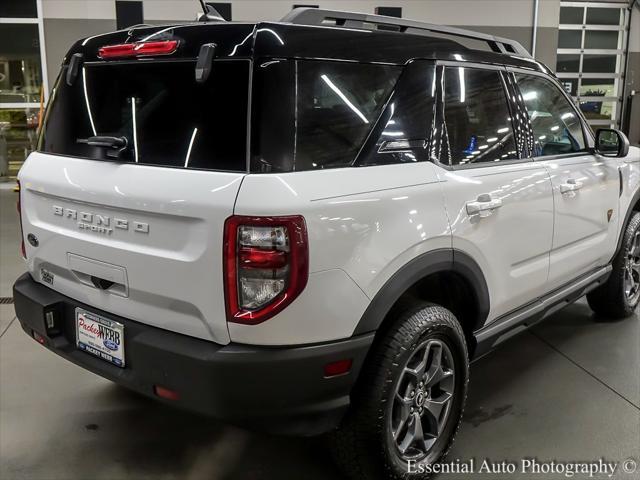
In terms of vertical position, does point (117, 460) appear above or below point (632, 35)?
below

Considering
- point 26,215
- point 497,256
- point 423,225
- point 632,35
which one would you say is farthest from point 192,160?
point 632,35

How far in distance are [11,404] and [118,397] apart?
50 centimetres

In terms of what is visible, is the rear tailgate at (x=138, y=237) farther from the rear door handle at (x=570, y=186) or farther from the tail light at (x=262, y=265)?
the rear door handle at (x=570, y=186)

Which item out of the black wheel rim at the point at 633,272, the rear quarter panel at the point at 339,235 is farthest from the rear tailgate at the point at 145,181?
the black wheel rim at the point at 633,272

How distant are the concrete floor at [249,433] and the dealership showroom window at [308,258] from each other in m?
0.01

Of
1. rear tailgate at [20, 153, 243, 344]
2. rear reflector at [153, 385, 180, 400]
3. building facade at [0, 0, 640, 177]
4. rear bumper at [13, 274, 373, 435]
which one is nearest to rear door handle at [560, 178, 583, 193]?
rear bumper at [13, 274, 373, 435]

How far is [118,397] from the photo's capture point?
9.94ft

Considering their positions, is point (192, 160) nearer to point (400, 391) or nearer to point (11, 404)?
point (400, 391)

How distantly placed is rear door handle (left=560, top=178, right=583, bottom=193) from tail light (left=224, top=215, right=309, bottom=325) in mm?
1711

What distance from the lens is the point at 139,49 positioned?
2.06 meters

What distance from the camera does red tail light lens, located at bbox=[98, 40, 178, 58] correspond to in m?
2.00

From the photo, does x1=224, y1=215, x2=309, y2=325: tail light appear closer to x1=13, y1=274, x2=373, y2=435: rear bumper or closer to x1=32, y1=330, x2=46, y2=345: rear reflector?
x1=13, y1=274, x2=373, y2=435: rear bumper

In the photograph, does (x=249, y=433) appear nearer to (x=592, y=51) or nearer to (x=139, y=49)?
(x=139, y=49)

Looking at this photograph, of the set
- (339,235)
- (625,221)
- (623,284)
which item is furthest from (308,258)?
(623,284)
